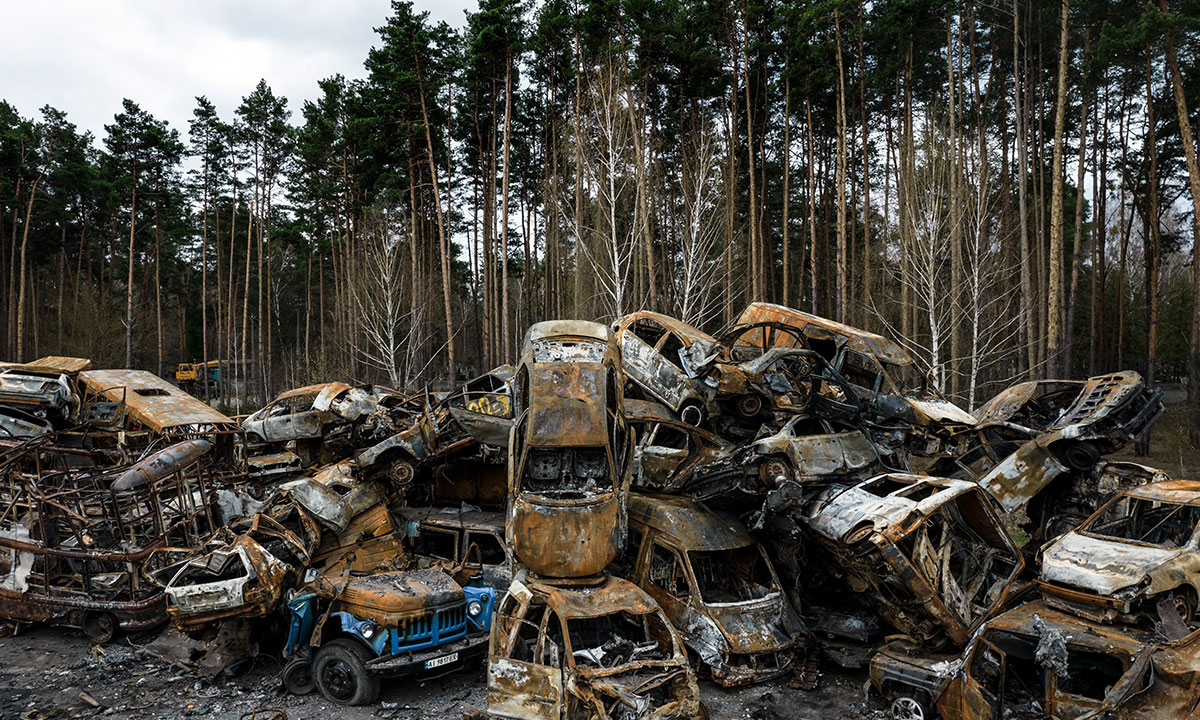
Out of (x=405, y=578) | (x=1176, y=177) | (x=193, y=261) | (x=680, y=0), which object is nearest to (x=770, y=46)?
(x=680, y=0)

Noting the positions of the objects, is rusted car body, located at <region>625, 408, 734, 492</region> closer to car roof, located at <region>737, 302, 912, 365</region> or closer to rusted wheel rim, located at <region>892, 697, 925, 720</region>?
car roof, located at <region>737, 302, 912, 365</region>

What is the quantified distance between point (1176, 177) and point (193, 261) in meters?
56.0

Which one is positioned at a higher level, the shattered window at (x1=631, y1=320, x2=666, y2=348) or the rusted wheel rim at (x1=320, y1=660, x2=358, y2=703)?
the shattered window at (x1=631, y1=320, x2=666, y2=348)

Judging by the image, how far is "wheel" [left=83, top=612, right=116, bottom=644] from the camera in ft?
26.7

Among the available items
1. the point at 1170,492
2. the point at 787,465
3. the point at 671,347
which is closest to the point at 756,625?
the point at 787,465

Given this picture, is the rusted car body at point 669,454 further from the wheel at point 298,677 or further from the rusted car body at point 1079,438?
the wheel at point 298,677

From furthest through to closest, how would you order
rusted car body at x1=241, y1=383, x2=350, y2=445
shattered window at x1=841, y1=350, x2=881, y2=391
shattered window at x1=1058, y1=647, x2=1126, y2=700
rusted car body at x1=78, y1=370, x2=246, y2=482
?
rusted car body at x1=241, y1=383, x2=350, y2=445, rusted car body at x1=78, y1=370, x2=246, y2=482, shattered window at x1=841, y1=350, x2=881, y2=391, shattered window at x1=1058, y1=647, x2=1126, y2=700

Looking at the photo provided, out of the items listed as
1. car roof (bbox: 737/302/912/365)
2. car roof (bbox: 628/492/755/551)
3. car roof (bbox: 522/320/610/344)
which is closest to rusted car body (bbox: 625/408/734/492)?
car roof (bbox: 628/492/755/551)

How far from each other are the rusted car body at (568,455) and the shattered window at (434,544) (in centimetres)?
232

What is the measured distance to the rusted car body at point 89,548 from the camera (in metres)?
8.11

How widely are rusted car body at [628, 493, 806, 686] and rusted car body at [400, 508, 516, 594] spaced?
6.59ft

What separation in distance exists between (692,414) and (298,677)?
6.11 m

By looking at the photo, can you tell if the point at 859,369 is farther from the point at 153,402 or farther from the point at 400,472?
the point at 153,402

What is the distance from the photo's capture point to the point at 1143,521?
6770mm
